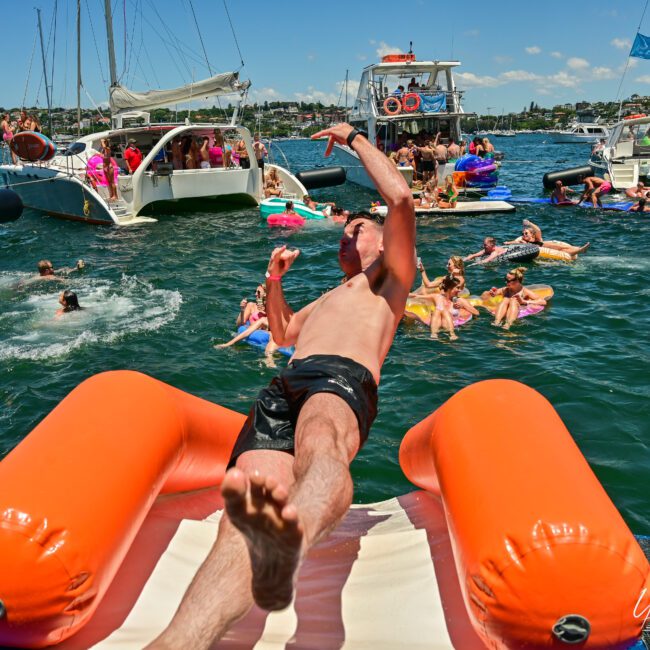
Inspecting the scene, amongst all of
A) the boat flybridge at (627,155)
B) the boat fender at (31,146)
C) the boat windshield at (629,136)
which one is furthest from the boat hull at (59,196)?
the boat windshield at (629,136)

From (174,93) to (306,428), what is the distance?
59.8 feet

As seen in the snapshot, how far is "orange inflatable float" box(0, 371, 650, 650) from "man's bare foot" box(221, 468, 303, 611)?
0.84 m

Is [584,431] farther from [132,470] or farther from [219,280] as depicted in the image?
[219,280]

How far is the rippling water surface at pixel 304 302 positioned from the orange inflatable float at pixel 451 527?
184 mm

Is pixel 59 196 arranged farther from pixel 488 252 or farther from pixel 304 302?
pixel 488 252

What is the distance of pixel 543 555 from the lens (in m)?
2.20

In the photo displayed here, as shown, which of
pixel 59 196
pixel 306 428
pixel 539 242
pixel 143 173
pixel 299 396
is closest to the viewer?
pixel 306 428

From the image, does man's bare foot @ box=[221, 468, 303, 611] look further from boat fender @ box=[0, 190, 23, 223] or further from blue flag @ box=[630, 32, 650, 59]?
blue flag @ box=[630, 32, 650, 59]

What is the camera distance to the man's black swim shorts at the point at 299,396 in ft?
8.75

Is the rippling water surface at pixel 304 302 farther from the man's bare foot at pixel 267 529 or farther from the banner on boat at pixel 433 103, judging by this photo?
the banner on boat at pixel 433 103

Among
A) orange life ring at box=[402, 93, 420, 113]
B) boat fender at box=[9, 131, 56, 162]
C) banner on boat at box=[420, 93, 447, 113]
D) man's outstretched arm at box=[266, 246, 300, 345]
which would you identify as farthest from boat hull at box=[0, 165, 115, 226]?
man's outstretched arm at box=[266, 246, 300, 345]

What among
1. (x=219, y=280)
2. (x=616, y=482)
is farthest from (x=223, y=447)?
(x=219, y=280)

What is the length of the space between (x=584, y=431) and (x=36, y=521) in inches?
192

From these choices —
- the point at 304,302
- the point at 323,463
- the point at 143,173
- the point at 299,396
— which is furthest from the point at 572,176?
the point at 323,463
